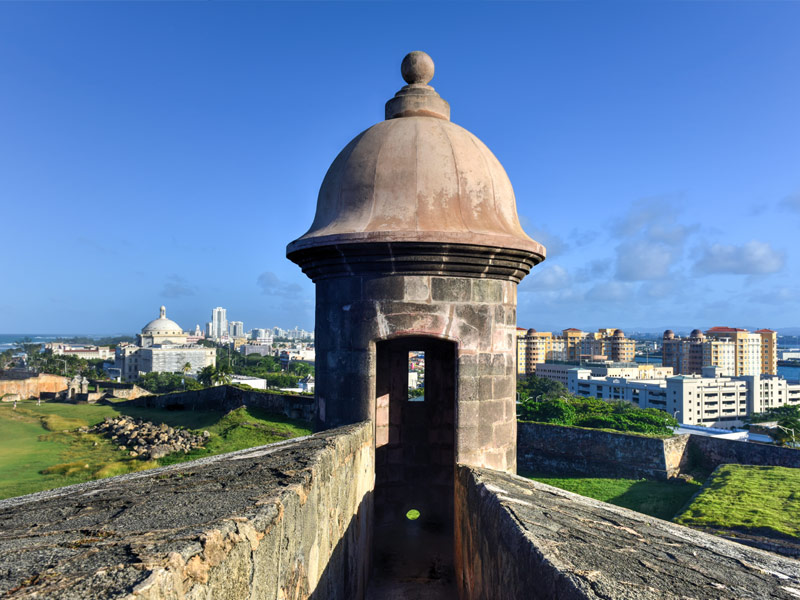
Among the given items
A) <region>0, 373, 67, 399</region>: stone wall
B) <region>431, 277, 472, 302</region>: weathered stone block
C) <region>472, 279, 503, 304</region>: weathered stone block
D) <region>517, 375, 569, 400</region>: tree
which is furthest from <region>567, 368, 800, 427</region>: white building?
<region>431, 277, 472, 302</region>: weathered stone block

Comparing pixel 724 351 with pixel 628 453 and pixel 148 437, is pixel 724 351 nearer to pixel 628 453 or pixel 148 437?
pixel 628 453

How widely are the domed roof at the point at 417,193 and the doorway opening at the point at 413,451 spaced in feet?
5.78

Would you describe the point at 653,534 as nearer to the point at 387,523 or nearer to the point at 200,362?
the point at 387,523

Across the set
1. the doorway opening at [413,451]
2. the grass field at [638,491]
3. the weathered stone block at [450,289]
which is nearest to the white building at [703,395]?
the grass field at [638,491]

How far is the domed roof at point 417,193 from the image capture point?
13.3 ft

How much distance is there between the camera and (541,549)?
171 centimetres

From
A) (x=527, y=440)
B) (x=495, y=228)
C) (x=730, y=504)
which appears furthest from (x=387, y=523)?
(x=527, y=440)

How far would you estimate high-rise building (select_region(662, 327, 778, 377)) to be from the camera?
10038 centimetres

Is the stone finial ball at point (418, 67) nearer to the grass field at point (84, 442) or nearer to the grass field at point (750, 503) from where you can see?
the grass field at point (84, 442)

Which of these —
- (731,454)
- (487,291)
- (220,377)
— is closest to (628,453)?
(731,454)

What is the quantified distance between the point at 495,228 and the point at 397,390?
9.53ft

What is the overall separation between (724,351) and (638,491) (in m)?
93.0

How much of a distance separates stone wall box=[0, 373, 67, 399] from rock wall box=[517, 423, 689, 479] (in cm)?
3144

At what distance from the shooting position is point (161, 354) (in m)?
85.9
